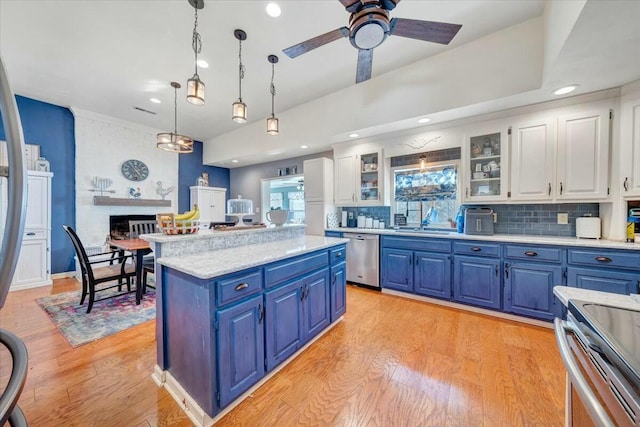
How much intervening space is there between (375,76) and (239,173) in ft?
15.3

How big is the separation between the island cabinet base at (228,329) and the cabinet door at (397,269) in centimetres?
177

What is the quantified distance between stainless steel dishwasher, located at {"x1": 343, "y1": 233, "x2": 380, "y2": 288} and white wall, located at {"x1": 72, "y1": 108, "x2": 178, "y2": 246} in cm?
464

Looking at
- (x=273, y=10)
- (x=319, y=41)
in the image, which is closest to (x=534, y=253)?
(x=319, y=41)

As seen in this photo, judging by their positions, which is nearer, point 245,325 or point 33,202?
point 245,325

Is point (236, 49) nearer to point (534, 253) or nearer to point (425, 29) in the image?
point (425, 29)

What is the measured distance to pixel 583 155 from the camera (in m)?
2.57

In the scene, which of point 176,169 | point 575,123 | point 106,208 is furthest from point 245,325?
point 176,169

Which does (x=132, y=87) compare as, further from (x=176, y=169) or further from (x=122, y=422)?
(x=122, y=422)

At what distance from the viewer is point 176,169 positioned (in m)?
5.99

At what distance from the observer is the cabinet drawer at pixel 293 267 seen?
182 centimetres

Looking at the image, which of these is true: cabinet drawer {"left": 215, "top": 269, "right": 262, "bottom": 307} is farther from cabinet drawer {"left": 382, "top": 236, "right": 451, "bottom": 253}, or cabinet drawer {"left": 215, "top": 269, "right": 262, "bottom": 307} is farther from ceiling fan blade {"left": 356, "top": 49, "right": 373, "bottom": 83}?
cabinet drawer {"left": 382, "top": 236, "right": 451, "bottom": 253}

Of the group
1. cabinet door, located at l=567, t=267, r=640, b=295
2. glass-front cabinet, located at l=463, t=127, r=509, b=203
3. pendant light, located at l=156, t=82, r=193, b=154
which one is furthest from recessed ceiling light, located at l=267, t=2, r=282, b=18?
cabinet door, located at l=567, t=267, r=640, b=295

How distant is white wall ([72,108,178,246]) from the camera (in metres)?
4.58

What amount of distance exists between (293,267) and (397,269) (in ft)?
6.62
